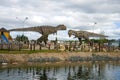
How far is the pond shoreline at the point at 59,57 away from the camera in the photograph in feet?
151

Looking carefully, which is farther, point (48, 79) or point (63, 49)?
point (63, 49)

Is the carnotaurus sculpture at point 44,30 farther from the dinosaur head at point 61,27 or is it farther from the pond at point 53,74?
the pond at point 53,74

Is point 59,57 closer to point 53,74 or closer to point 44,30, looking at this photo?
point 44,30

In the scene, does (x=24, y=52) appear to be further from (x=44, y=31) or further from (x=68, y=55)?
(x=44, y=31)

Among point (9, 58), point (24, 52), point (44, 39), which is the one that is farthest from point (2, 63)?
point (44, 39)

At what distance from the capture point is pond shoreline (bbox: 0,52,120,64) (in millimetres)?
46125

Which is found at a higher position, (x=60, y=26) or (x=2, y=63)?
(x=60, y=26)

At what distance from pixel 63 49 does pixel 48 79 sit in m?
27.8

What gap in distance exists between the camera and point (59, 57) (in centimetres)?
5194

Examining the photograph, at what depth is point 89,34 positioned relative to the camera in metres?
71.9

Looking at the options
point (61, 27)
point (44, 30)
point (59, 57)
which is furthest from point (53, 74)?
point (61, 27)

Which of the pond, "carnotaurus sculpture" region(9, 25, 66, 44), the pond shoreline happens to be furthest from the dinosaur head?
the pond

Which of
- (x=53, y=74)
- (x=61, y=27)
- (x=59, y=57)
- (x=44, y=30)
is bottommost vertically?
(x=53, y=74)

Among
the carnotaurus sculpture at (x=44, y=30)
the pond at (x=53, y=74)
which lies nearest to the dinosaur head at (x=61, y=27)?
the carnotaurus sculpture at (x=44, y=30)
